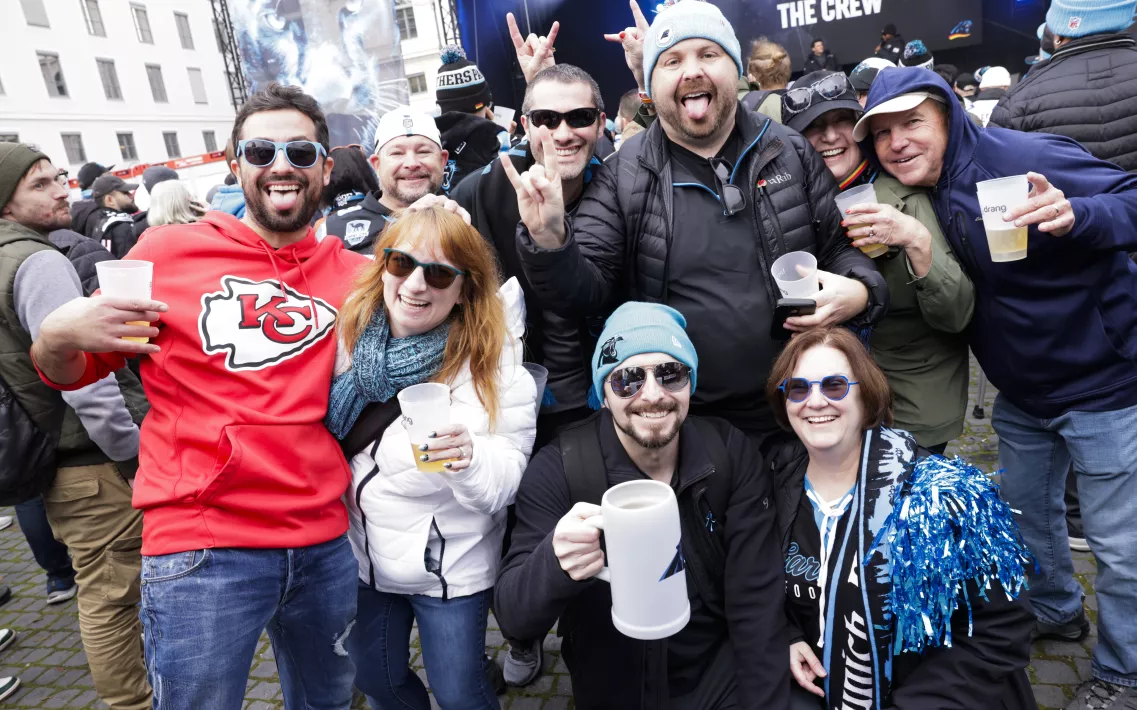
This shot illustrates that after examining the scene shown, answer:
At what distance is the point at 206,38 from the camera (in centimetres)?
3888

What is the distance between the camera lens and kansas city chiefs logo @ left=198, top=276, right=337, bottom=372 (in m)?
2.05

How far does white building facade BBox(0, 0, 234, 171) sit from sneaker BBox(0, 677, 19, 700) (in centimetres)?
2992

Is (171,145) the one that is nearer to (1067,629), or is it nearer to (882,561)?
(882,561)

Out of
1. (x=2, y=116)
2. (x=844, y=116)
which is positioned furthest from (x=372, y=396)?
(x=2, y=116)

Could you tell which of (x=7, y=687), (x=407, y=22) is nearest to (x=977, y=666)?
(x=7, y=687)

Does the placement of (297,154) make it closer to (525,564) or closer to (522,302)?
(522,302)

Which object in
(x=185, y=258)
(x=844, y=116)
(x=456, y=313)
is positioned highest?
(x=844, y=116)

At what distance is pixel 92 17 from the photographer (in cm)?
3156

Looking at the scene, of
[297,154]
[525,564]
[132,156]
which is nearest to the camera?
[525,564]

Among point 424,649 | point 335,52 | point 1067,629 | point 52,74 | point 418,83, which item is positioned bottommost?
point 1067,629

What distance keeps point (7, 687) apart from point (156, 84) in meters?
40.2

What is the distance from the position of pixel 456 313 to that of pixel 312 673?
1353mm

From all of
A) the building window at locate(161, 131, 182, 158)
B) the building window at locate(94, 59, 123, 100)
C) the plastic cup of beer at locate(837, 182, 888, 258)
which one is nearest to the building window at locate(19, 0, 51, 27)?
the building window at locate(94, 59, 123, 100)

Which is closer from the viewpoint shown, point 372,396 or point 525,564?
point 525,564
